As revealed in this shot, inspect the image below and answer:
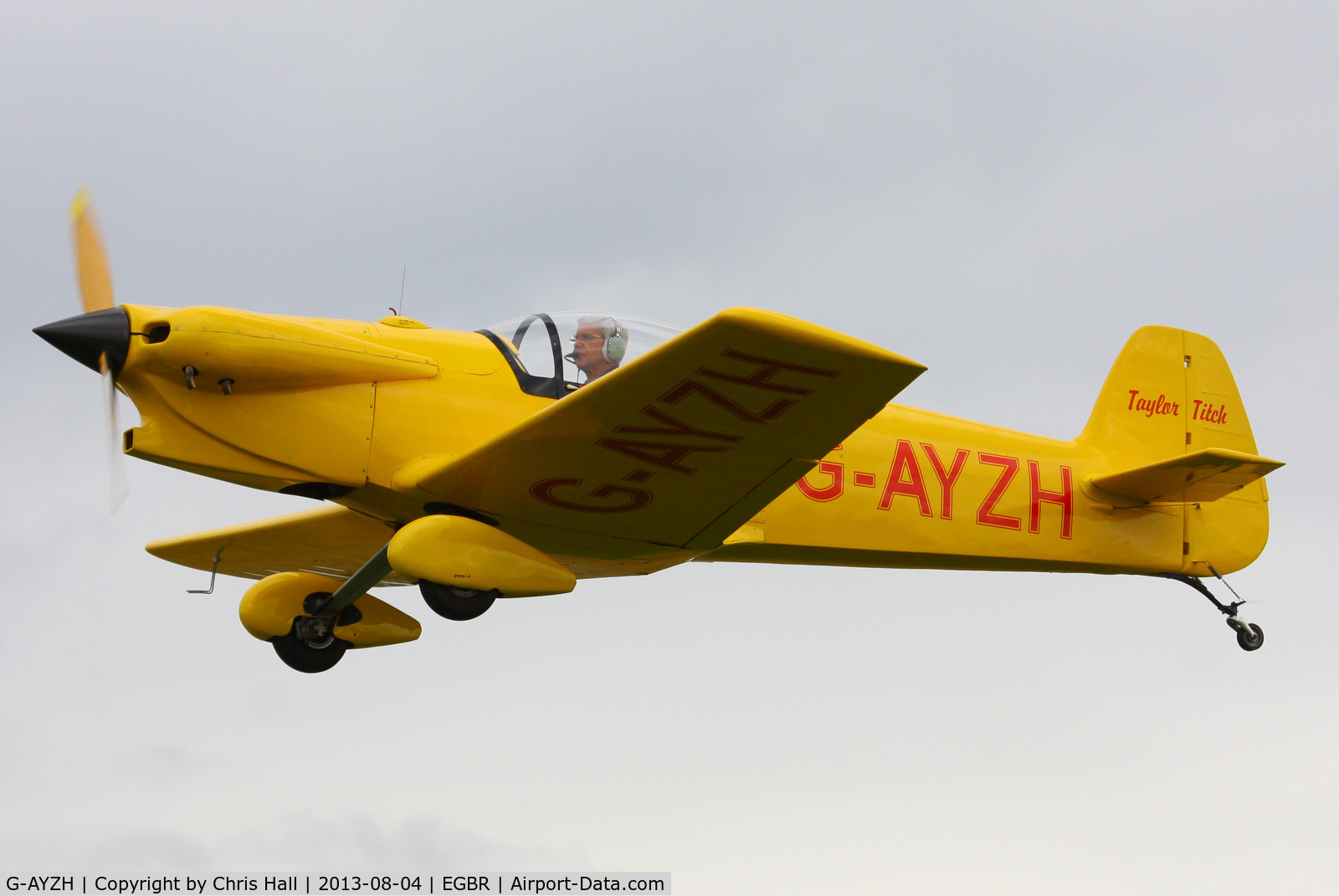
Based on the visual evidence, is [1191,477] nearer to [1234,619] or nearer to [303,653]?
→ [1234,619]

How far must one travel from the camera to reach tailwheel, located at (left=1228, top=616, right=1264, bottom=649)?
1075 cm

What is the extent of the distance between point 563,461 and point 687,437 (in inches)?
29.1

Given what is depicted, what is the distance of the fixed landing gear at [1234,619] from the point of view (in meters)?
10.8

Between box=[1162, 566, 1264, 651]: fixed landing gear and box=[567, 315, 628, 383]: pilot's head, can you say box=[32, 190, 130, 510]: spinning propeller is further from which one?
box=[1162, 566, 1264, 651]: fixed landing gear

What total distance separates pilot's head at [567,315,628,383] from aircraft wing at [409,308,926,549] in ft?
3.12

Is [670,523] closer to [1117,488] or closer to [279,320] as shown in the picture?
[279,320]

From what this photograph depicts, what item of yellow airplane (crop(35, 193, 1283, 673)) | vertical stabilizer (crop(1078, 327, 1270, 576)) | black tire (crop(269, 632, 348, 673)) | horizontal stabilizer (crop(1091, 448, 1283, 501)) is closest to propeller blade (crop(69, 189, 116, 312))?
yellow airplane (crop(35, 193, 1283, 673))

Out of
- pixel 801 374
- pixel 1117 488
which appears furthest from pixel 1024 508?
pixel 801 374

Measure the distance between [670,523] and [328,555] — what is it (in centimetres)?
320

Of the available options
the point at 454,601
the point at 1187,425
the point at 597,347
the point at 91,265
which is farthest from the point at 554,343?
the point at 1187,425

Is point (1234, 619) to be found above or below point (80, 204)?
below

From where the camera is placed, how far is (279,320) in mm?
7668

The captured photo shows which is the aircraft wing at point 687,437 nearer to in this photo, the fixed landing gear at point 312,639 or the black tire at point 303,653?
the fixed landing gear at point 312,639

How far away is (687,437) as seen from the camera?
7.21 m
